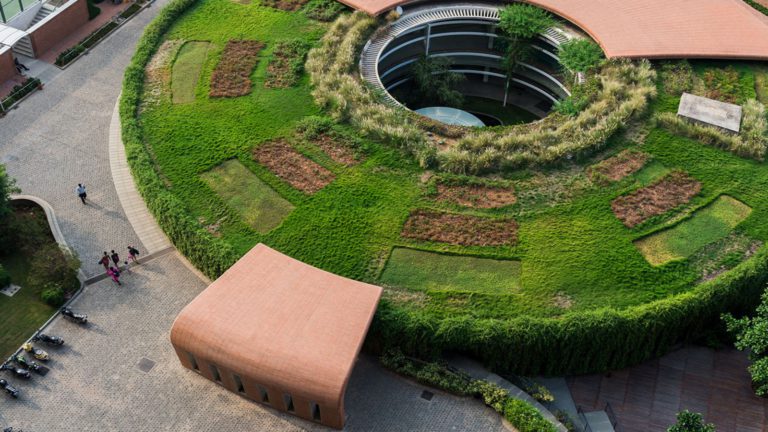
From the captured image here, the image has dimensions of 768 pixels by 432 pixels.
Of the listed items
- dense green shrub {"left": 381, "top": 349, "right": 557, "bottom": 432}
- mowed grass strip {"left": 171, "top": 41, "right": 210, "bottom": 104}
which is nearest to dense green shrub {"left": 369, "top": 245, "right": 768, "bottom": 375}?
dense green shrub {"left": 381, "top": 349, "right": 557, "bottom": 432}

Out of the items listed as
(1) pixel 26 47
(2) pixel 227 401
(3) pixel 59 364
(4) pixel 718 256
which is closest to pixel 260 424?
(2) pixel 227 401

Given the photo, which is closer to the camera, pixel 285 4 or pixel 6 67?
pixel 6 67

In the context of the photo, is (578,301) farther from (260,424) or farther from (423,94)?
(423,94)

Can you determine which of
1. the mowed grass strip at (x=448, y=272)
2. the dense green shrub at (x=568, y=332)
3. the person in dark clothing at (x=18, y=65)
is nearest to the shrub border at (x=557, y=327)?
the dense green shrub at (x=568, y=332)

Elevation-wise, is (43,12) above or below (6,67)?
above

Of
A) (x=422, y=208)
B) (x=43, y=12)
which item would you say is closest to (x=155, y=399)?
(x=422, y=208)

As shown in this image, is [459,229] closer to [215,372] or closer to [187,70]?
[215,372]
